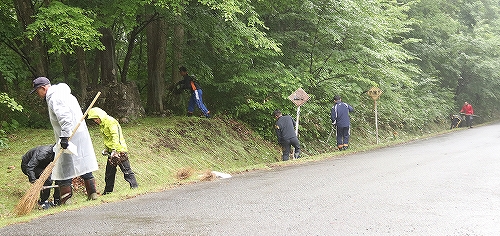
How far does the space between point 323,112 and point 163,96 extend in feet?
20.2

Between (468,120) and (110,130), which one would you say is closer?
(110,130)

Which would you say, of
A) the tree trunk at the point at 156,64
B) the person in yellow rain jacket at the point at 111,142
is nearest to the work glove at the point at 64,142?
the person in yellow rain jacket at the point at 111,142

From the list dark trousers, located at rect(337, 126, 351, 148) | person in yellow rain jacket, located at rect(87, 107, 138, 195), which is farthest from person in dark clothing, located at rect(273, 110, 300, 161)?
person in yellow rain jacket, located at rect(87, 107, 138, 195)

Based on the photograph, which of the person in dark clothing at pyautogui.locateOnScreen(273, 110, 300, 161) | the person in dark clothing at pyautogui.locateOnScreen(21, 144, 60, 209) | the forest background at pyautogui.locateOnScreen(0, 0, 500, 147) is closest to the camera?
the person in dark clothing at pyautogui.locateOnScreen(21, 144, 60, 209)

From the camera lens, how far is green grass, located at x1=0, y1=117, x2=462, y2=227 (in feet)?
30.4

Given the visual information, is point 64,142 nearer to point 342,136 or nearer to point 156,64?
point 156,64

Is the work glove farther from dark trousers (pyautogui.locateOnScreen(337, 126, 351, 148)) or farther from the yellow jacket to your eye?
dark trousers (pyautogui.locateOnScreen(337, 126, 351, 148))

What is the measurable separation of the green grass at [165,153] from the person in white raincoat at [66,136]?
421mm

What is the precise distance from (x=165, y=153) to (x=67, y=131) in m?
5.82

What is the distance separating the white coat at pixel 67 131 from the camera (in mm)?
7664

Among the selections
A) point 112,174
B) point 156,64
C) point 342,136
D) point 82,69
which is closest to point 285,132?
point 342,136

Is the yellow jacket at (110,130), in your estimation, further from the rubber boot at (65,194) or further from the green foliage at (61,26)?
the green foliage at (61,26)

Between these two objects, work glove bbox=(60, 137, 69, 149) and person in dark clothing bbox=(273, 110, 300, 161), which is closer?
work glove bbox=(60, 137, 69, 149)

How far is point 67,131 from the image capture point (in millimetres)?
7578
